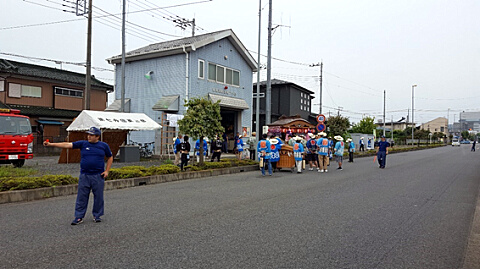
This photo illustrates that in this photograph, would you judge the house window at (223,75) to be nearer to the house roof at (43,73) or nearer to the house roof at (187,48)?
the house roof at (187,48)

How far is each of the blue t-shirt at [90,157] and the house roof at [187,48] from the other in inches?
665

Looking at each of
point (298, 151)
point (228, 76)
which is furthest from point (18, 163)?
point (228, 76)

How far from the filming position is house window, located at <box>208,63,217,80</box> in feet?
81.6

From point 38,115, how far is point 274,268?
94.7ft

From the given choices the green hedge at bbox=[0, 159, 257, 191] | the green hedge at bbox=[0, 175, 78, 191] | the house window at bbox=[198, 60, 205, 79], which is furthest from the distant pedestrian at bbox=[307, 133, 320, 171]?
the green hedge at bbox=[0, 175, 78, 191]

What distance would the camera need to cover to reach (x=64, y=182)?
1005 centimetres

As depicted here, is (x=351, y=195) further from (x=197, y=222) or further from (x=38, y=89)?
(x=38, y=89)

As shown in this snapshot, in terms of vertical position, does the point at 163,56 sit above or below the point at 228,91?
above

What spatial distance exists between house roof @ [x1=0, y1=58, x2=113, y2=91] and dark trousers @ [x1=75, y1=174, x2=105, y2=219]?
25.7 meters

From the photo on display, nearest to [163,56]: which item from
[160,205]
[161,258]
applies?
[160,205]

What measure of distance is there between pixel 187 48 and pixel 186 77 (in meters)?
1.83

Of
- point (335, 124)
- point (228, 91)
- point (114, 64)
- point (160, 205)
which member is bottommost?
point (160, 205)

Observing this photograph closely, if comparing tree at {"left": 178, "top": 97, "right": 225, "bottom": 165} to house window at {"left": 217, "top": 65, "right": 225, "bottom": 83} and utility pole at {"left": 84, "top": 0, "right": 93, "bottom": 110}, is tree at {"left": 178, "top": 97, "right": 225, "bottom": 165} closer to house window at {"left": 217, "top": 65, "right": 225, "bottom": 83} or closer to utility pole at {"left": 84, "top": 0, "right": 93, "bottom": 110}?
utility pole at {"left": 84, "top": 0, "right": 93, "bottom": 110}

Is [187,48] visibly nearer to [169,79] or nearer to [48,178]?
[169,79]
